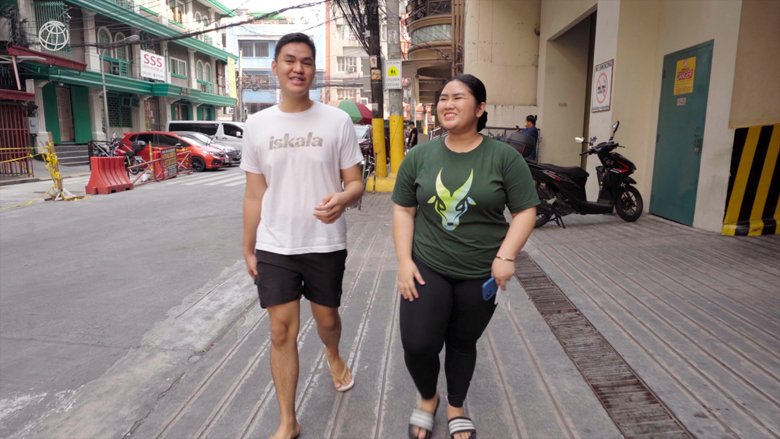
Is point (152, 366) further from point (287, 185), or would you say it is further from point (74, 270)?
point (74, 270)

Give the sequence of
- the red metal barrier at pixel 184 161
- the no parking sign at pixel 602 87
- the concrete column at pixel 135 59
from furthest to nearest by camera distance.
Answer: the concrete column at pixel 135 59 → the red metal barrier at pixel 184 161 → the no parking sign at pixel 602 87

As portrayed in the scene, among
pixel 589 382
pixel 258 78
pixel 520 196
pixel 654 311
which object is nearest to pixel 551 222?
pixel 654 311

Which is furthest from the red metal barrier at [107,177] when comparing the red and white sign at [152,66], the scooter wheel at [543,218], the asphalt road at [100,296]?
the red and white sign at [152,66]

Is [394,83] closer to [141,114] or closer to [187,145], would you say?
[187,145]

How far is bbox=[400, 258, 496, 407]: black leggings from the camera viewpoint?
2256 mm

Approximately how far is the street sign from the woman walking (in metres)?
10.4

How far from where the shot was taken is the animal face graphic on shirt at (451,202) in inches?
86.5

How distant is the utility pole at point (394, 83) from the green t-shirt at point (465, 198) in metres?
10.3

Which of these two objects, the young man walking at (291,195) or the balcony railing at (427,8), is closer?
the young man walking at (291,195)

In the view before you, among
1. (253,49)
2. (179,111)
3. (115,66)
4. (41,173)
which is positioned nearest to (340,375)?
(41,173)

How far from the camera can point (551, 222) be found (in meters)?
7.93

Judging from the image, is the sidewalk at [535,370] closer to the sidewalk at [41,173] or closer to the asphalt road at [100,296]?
the asphalt road at [100,296]

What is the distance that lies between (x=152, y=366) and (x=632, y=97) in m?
7.69

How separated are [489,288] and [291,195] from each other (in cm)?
98
